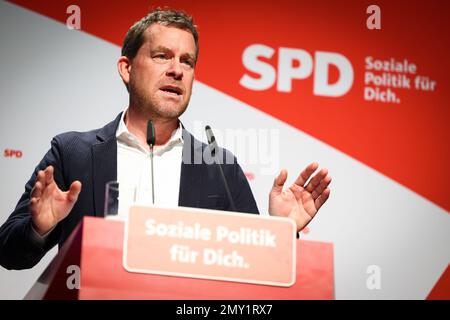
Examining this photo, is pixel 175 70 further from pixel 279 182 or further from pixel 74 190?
pixel 74 190

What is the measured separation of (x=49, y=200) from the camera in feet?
6.11

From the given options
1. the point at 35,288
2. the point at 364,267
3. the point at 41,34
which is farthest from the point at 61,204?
the point at 364,267

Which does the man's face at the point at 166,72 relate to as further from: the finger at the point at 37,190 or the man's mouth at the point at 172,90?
the finger at the point at 37,190

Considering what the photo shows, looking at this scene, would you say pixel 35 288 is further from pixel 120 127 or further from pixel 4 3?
pixel 4 3

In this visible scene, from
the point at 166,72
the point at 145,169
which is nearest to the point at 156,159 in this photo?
the point at 145,169

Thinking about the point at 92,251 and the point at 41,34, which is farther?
the point at 41,34

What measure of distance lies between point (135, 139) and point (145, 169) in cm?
17

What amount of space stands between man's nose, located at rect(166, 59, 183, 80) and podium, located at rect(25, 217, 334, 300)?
1136 mm

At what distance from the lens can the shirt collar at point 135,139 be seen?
8.60ft

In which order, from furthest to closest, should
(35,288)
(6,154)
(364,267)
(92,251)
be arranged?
1. (364,267)
2. (6,154)
3. (35,288)
4. (92,251)

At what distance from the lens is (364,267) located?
11.0 feet

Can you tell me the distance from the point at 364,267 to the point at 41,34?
203 cm

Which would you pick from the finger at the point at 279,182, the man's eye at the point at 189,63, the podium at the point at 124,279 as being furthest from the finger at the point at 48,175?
the man's eye at the point at 189,63

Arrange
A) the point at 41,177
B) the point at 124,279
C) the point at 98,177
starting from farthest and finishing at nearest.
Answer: the point at 98,177
the point at 41,177
the point at 124,279
